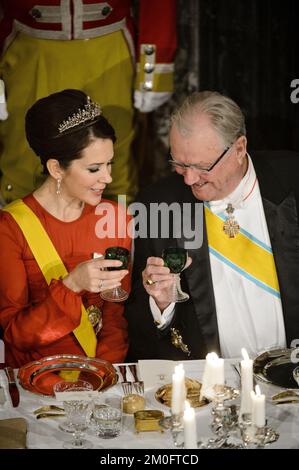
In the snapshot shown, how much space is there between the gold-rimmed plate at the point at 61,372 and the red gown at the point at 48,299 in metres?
0.28

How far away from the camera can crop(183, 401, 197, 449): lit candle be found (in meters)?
2.08

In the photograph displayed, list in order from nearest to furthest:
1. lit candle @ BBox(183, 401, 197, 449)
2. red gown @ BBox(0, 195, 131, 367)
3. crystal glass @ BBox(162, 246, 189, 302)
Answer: lit candle @ BBox(183, 401, 197, 449) < crystal glass @ BBox(162, 246, 189, 302) < red gown @ BBox(0, 195, 131, 367)

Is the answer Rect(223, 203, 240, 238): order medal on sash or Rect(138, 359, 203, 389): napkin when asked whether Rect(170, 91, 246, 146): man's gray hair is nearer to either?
Rect(223, 203, 240, 238): order medal on sash

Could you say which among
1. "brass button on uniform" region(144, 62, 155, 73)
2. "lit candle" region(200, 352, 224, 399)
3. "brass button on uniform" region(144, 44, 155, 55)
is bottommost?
"lit candle" region(200, 352, 224, 399)

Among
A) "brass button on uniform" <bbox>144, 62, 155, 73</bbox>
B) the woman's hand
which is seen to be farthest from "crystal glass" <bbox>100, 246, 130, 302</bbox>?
"brass button on uniform" <bbox>144, 62, 155, 73</bbox>

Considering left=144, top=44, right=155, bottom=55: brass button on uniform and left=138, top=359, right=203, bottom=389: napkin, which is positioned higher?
left=144, top=44, right=155, bottom=55: brass button on uniform

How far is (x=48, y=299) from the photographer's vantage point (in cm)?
297

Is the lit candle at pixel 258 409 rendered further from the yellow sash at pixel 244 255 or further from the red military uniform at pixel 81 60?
the red military uniform at pixel 81 60

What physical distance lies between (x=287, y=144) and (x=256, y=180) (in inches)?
48.0

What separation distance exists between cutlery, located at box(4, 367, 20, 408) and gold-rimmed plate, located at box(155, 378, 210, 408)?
0.41 metres

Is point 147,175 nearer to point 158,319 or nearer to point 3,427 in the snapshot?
Result: point 158,319

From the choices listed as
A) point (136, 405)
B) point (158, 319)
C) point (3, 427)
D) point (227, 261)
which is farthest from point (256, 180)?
point (3, 427)

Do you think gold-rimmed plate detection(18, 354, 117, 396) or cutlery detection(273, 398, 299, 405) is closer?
cutlery detection(273, 398, 299, 405)

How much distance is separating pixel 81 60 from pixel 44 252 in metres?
1.22
